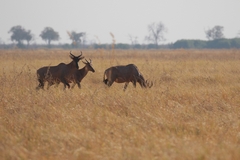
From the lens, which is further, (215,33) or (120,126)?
(215,33)

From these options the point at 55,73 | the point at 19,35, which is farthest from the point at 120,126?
the point at 19,35

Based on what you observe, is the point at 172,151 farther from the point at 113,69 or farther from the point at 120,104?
the point at 113,69

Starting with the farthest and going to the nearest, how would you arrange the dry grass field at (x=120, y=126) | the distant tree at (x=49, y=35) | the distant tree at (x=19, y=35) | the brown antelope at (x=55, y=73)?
the distant tree at (x=49, y=35), the distant tree at (x=19, y=35), the brown antelope at (x=55, y=73), the dry grass field at (x=120, y=126)

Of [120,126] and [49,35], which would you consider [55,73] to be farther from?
[49,35]

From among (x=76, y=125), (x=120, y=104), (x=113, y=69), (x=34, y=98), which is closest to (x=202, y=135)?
(x=76, y=125)

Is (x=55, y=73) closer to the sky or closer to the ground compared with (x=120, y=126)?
closer to the sky

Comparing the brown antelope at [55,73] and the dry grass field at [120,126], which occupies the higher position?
the brown antelope at [55,73]

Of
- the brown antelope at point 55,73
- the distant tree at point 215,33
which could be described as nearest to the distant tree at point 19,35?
the distant tree at point 215,33

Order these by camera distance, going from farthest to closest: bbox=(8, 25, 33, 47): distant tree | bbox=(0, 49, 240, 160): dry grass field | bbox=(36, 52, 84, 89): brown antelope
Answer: bbox=(8, 25, 33, 47): distant tree < bbox=(36, 52, 84, 89): brown antelope < bbox=(0, 49, 240, 160): dry grass field

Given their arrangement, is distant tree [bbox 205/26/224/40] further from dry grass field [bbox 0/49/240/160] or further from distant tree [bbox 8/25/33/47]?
dry grass field [bbox 0/49/240/160]

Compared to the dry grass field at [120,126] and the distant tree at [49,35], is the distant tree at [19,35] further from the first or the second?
the dry grass field at [120,126]

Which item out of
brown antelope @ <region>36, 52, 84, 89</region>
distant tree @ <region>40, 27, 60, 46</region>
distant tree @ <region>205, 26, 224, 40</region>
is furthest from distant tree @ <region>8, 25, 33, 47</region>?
brown antelope @ <region>36, 52, 84, 89</region>

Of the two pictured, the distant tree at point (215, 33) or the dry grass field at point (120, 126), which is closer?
the dry grass field at point (120, 126)

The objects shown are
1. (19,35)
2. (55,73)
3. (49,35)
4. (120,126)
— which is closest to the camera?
(120,126)
